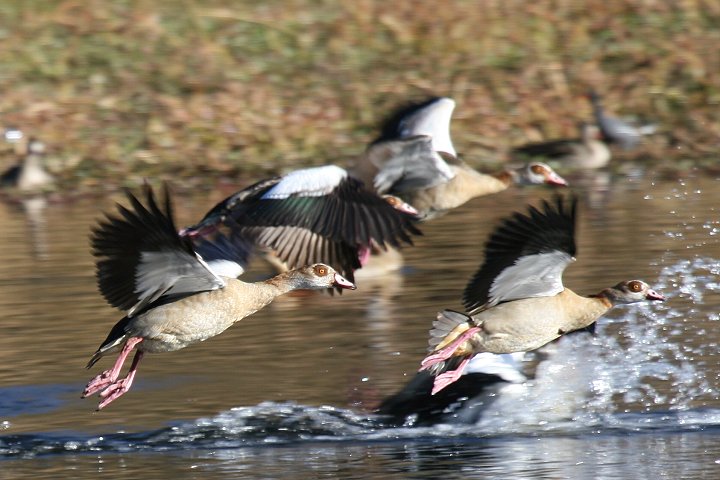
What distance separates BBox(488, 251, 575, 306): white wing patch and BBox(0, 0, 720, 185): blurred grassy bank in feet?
36.6

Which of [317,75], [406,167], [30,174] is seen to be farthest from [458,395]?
[317,75]

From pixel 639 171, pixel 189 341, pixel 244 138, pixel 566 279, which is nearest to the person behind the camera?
pixel 189 341

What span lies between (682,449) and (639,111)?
14.7m

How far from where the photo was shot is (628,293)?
9234 mm

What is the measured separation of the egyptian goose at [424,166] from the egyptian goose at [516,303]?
3.41 metres

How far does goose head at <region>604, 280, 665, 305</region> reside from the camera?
9.21 metres

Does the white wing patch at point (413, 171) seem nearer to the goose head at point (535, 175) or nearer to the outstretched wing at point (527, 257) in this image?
the goose head at point (535, 175)

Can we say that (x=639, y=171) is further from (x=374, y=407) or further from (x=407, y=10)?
(x=374, y=407)

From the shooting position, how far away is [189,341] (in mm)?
8703

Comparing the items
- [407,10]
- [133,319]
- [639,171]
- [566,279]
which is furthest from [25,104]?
[133,319]

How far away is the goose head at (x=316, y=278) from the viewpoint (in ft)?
30.0

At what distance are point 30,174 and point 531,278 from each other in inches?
464

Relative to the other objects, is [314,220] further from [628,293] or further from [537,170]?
[537,170]

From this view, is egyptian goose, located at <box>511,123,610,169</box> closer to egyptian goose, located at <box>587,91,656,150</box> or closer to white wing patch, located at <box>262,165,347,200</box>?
egyptian goose, located at <box>587,91,656,150</box>
